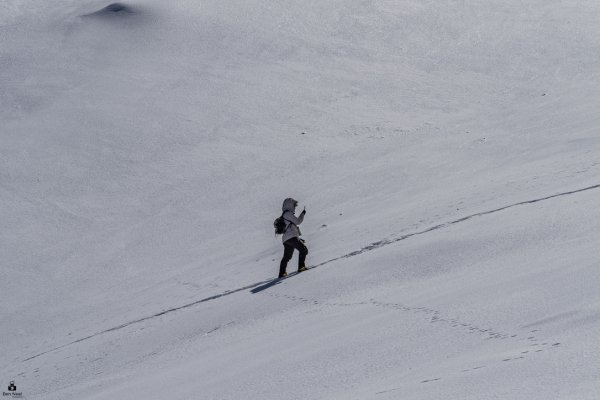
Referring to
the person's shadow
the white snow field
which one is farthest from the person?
the white snow field

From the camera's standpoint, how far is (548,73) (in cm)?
1609

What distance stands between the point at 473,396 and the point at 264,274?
634cm

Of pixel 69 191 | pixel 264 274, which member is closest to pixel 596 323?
pixel 264 274

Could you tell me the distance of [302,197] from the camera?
12945 millimetres

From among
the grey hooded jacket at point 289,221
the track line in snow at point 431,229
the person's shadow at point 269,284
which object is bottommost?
the person's shadow at point 269,284

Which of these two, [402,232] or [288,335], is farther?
[402,232]

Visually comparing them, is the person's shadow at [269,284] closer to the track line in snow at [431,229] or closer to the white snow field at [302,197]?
the white snow field at [302,197]

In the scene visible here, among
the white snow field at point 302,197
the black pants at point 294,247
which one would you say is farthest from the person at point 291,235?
the white snow field at point 302,197

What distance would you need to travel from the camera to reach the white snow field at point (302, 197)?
556 centimetres

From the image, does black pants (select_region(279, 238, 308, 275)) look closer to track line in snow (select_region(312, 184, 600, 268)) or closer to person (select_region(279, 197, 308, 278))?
person (select_region(279, 197, 308, 278))

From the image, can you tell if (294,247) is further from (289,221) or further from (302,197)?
(302,197)

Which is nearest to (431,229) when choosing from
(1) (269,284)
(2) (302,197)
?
(1) (269,284)

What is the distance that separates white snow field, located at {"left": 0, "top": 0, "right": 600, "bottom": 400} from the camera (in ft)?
18.2

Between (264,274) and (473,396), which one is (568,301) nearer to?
(473,396)
